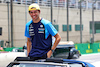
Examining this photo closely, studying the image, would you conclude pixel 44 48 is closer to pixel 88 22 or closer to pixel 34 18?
pixel 34 18

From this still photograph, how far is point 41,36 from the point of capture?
13.4 ft

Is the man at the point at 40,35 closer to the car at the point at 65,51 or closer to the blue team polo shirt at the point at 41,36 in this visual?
the blue team polo shirt at the point at 41,36

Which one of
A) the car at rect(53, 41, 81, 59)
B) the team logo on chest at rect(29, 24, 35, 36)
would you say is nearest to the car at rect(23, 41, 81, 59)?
the car at rect(53, 41, 81, 59)

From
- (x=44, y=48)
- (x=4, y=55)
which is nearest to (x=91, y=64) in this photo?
(x=44, y=48)

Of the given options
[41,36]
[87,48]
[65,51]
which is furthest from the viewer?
[87,48]

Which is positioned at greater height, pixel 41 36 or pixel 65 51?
pixel 41 36

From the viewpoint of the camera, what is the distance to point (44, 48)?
4062 mm

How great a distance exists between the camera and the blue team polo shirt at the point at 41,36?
13.3 ft

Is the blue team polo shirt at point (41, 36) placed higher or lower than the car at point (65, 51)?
higher

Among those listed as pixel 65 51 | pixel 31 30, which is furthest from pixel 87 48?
pixel 31 30

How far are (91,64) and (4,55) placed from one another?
10.5ft

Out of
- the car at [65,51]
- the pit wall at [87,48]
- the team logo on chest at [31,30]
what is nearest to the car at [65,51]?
the car at [65,51]

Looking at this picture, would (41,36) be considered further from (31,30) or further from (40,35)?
(31,30)

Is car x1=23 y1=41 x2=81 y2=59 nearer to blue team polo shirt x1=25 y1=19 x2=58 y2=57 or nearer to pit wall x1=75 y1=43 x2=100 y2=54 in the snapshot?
blue team polo shirt x1=25 y1=19 x2=58 y2=57
